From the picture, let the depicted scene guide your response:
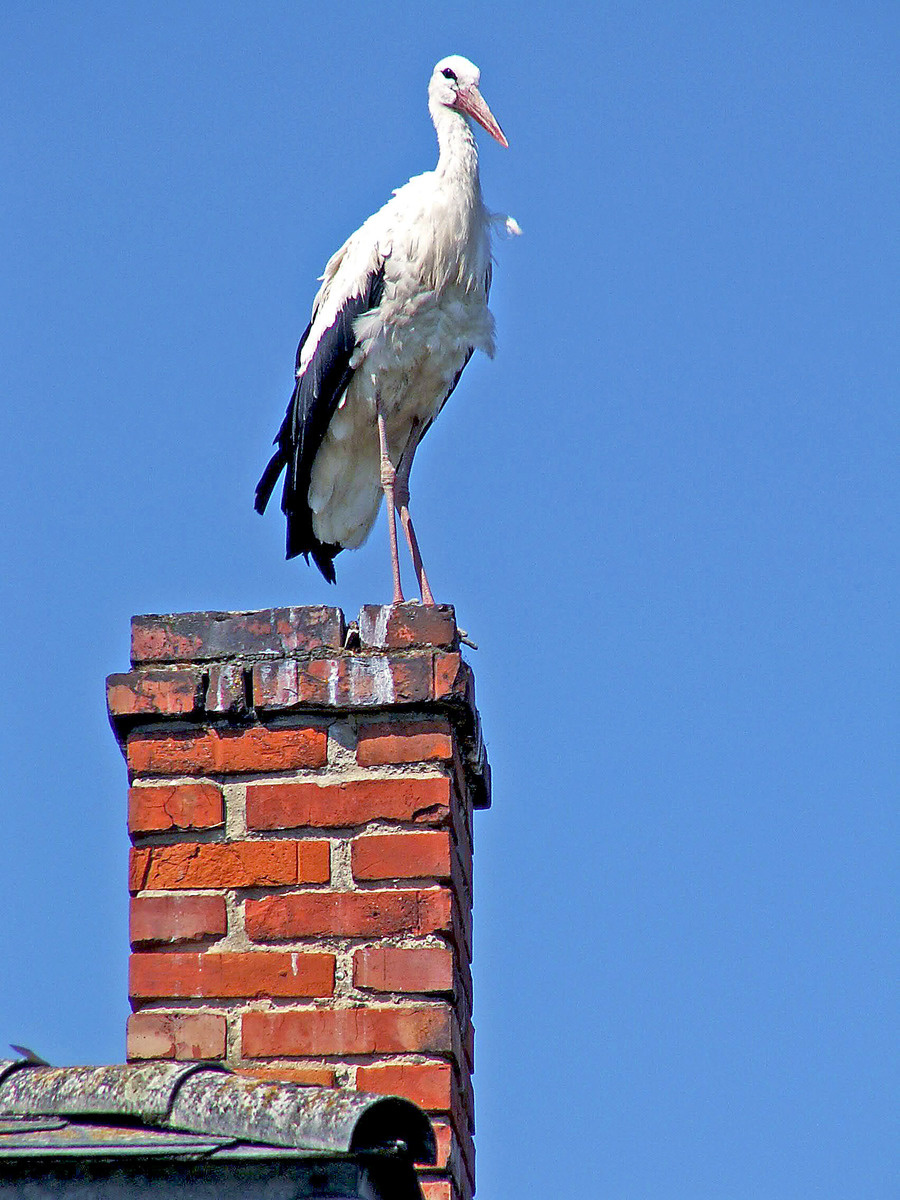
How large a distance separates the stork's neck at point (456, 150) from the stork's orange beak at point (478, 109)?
37mm

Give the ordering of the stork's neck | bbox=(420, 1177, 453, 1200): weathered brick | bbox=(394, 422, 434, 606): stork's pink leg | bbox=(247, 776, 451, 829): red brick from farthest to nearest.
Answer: the stork's neck, bbox=(394, 422, 434, 606): stork's pink leg, bbox=(247, 776, 451, 829): red brick, bbox=(420, 1177, 453, 1200): weathered brick

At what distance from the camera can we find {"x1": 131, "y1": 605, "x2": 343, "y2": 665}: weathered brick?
12.6ft

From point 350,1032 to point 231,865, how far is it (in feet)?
1.29

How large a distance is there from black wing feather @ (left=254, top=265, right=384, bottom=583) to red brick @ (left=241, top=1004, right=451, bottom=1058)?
3311mm

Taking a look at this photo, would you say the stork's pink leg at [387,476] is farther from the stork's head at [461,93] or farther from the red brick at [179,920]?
the red brick at [179,920]

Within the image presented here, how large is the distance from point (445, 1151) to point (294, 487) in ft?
11.8

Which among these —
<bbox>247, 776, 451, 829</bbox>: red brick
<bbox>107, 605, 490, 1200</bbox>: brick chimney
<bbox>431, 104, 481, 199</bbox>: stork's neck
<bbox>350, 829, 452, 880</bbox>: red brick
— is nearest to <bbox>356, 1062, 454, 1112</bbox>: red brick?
<bbox>107, 605, 490, 1200</bbox>: brick chimney

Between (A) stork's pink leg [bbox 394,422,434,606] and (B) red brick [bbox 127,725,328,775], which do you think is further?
(A) stork's pink leg [bbox 394,422,434,606]

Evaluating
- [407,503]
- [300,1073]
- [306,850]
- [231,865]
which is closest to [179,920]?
[231,865]

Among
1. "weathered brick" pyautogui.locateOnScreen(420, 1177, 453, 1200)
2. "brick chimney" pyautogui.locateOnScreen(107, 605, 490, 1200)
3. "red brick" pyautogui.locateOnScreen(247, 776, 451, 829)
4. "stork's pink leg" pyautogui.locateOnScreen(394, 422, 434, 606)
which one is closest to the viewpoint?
"weathered brick" pyautogui.locateOnScreen(420, 1177, 453, 1200)

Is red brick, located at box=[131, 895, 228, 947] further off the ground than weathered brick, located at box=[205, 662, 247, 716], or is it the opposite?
weathered brick, located at box=[205, 662, 247, 716]

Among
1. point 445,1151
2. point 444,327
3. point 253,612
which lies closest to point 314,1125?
point 445,1151

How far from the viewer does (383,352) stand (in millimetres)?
6492

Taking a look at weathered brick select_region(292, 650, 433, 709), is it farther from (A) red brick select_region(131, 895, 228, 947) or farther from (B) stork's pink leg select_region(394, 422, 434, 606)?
(B) stork's pink leg select_region(394, 422, 434, 606)
